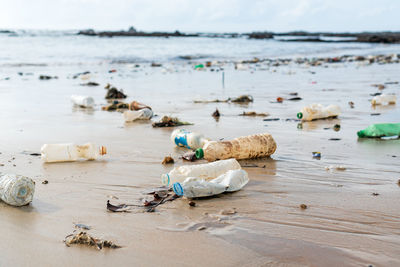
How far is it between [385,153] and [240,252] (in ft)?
9.16

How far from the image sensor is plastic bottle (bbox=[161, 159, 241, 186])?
3592 millimetres

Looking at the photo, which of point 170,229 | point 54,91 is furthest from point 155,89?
point 170,229

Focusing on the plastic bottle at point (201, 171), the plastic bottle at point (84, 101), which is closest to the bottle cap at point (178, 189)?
the plastic bottle at point (201, 171)

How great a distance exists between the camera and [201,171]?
3.76m

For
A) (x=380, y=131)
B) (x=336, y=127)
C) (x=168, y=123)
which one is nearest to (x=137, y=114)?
(x=168, y=123)

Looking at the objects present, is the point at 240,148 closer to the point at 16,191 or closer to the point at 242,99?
the point at 16,191

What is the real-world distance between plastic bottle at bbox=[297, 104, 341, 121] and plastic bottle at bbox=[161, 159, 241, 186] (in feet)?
8.90

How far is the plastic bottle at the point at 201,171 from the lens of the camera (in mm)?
3592

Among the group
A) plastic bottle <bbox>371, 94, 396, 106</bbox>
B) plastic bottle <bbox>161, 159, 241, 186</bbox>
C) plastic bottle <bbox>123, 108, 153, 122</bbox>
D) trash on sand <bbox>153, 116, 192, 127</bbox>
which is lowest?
plastic bottle <bbox>161, 159, 241, 186</bbox>

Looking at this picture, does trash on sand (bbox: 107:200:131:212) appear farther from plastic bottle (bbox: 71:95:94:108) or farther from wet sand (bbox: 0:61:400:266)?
plastic bottle (bbox: 71:95:94:108)

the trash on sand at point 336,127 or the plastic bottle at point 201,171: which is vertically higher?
the trash on sand at point 336,127

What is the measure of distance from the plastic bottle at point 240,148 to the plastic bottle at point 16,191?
5.29 ft

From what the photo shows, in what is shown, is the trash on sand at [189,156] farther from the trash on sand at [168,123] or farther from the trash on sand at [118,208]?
the trash on sand at [168,123]

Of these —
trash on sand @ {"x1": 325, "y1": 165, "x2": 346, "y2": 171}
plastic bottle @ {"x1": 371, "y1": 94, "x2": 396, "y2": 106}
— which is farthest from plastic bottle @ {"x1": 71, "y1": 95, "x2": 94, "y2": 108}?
trash on sand @ {"x1": 325, "y1": 165, "x2": 346, "y2": 171}
